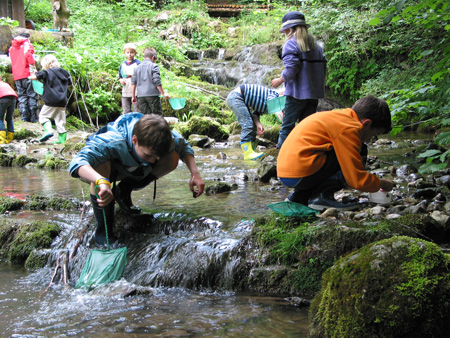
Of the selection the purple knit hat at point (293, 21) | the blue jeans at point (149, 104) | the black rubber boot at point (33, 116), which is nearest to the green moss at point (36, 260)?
the purple knit hat at point (293, 21)

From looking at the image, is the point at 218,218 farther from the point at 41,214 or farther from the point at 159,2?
the point at 159,2

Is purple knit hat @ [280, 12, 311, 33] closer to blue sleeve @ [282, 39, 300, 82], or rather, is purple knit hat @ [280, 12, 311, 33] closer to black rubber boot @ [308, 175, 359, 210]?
blue sleeve @ [282, 39, 300, 82]

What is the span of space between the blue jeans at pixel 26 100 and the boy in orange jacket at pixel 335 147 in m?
9.87

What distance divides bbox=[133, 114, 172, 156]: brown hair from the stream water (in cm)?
77

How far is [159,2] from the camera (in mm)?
29047

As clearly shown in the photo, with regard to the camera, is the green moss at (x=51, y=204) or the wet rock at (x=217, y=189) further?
the wet rock at (x=217, y=189)

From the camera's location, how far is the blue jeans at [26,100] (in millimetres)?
11045

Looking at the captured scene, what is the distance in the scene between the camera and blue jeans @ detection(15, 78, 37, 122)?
1105cm

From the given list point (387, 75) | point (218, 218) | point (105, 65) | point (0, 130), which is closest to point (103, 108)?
point (105, 65)

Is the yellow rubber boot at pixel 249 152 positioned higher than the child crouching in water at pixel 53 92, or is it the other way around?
the child crouching in water at pixel 53 92

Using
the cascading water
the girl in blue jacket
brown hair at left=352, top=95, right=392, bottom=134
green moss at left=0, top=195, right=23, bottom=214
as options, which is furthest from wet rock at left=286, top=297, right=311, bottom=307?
the cascading water

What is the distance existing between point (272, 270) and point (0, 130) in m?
9.00

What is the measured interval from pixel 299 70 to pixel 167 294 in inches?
121

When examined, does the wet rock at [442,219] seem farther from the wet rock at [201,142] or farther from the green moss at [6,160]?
the green moss at [6,160]
